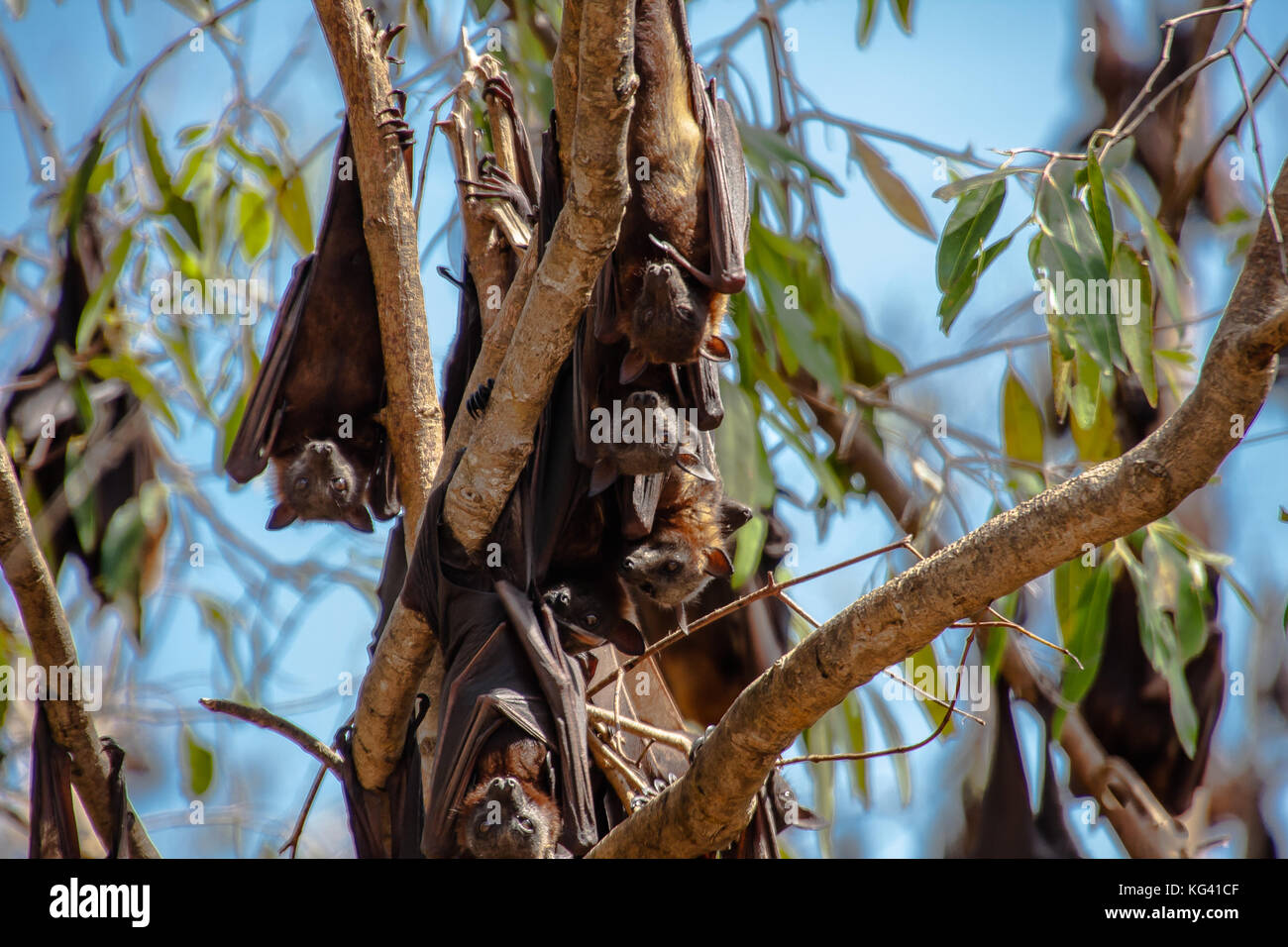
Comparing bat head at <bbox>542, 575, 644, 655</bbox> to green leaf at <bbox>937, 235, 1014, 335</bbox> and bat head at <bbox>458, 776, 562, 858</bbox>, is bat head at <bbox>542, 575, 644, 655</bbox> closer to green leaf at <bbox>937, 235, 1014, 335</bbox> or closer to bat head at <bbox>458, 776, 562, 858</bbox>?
bat head at <bbox>458, 776, 562, 858</bbox>

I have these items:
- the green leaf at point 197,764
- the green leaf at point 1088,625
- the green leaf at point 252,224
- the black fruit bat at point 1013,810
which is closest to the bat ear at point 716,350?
the green leaf at point 1088,625

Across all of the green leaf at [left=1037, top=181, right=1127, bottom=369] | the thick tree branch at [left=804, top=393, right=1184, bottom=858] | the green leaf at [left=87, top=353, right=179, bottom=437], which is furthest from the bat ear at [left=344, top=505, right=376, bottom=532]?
the thick tree branch at [left=804, top=393, right=1184, bottom=858]

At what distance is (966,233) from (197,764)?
4.36 meters

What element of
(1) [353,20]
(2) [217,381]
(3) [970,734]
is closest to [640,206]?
(1) [353,20]

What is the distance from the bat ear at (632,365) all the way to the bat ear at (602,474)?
0.63 feet

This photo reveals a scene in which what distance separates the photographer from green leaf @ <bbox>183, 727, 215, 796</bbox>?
577 centimetres

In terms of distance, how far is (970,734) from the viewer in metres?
7.09

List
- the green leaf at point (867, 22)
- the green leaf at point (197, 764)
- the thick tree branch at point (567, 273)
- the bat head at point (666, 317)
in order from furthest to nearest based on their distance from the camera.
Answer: the green leaf at point (197, 764), the green leaf at point (867, 22), the bat head at point (666, 317), the thick tree branch at point (567, 273)

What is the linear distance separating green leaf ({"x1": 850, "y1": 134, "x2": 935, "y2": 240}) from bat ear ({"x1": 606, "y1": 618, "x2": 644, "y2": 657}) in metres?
2.60

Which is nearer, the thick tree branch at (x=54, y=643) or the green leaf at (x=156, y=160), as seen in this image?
the thick tree branch at (x=54, y=643)

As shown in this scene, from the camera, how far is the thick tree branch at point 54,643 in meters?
2.81

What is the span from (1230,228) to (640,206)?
4519 millimetres

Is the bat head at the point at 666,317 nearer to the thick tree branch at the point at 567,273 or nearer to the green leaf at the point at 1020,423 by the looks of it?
the thick tree branch at the point at 567,273
